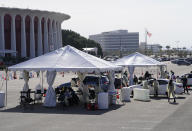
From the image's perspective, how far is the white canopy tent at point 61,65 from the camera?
58.4 ft

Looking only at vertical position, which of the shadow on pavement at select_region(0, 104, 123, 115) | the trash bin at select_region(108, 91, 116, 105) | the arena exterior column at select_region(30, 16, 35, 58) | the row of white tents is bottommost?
the shadow on pavement at select_region(0, 104, 123, 115)

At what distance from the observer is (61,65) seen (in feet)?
59.9

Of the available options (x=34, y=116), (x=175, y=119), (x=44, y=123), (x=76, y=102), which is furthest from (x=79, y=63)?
(x=175, y=119)

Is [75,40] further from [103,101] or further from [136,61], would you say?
[103,101]

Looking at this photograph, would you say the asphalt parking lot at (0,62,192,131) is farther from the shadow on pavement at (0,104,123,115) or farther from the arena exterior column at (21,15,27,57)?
the arena exterior column at (21,15,27,57)

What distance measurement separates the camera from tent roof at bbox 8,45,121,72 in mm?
17797

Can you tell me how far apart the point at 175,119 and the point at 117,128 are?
3.21 m

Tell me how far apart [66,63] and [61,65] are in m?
0.37

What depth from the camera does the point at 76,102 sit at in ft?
64.1

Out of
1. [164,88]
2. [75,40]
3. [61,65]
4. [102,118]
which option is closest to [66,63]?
[61,65]

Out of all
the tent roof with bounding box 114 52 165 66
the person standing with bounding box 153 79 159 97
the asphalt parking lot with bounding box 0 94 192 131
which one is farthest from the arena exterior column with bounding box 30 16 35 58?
the asphalt parking lot with bounding box 0 94 192 131

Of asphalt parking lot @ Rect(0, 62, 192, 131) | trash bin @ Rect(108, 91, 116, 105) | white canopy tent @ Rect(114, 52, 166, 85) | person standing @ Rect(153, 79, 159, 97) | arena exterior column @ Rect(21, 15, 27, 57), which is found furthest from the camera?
arena exterior column @ Rect(21, 15, 27, 57)

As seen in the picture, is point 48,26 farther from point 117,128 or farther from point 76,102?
point 117,128

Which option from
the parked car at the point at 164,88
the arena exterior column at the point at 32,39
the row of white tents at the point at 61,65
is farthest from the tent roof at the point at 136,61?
the arena exterior column at the point at 32,39
